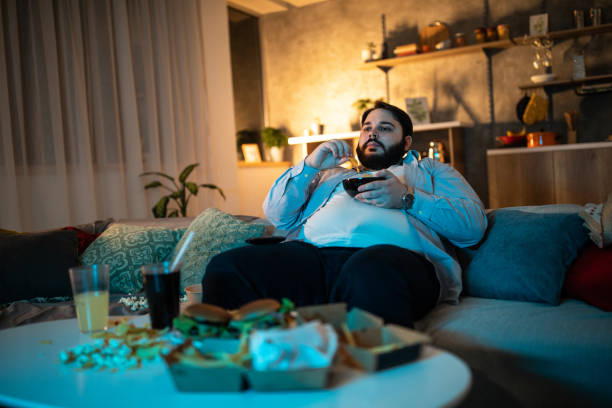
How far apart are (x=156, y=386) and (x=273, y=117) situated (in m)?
5.30

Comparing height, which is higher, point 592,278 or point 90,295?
point 90,295

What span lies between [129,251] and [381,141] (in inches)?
43.8

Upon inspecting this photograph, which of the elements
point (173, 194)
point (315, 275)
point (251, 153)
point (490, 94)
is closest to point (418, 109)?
point (490, 94)

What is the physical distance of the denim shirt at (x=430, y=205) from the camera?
166 cm

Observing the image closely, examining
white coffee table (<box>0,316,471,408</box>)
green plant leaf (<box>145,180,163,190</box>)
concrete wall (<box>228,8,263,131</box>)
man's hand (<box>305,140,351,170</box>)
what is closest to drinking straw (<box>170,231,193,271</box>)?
white coffee table (<box>0,316,471,408</box>)

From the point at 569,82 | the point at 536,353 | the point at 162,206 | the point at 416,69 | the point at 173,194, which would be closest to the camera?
the point at 536,353

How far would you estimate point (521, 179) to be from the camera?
4.20m

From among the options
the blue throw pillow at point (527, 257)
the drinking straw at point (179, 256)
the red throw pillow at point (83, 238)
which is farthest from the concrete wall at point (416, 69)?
the drinking straw at point (179, 256)

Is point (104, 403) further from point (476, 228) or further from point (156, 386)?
point (476, 228)

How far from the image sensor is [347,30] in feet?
17.8

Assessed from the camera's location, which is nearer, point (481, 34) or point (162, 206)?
point (162, 206)

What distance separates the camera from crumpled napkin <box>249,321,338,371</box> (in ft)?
2.43

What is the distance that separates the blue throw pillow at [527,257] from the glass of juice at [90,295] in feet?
3.69

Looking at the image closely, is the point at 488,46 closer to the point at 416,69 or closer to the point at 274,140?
the point at 416,69
